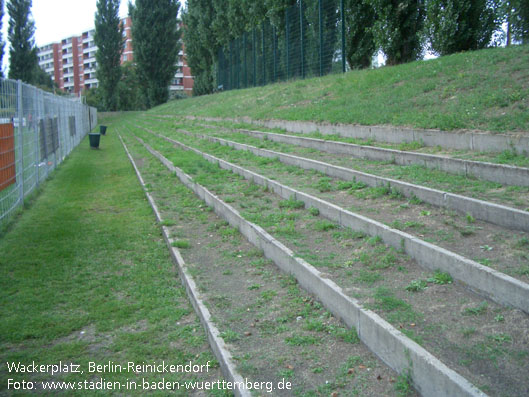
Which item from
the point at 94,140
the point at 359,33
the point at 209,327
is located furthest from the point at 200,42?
the point at 209,327


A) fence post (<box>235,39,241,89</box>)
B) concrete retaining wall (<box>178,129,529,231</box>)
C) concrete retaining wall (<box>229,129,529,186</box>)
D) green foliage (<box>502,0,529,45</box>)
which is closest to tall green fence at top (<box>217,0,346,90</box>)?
fence post (<box>235,39,241,89</box>)

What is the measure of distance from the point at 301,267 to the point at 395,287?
3.17ft

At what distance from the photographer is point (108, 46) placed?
5859 cm

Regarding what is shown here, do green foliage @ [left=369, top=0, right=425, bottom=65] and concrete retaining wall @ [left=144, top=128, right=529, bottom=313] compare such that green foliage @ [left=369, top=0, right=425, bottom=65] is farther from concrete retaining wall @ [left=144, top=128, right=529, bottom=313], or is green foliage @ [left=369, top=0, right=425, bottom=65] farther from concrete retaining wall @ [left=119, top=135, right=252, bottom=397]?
concrete retaining wall @ [left=119, top=135, right=252, bottom=397]

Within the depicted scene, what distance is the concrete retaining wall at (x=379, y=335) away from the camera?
8.79 ft

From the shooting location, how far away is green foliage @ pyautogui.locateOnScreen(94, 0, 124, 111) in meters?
58.5

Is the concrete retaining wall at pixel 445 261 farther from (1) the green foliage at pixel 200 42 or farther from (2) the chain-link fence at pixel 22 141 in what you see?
(1) the green foliage at pixel 200 42

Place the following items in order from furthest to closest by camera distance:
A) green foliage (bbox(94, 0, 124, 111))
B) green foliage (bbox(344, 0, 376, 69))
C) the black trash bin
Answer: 1. green foliage (bbox(94, 0, 124, 111))
2. the black trash bin
3. green foliage (bbox(344, 0, 376, 69))

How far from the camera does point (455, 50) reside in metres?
13.9

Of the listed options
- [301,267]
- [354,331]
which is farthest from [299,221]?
[354,331]

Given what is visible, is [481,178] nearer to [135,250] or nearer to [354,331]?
[354,331]

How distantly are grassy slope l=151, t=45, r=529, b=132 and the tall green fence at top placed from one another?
283cm

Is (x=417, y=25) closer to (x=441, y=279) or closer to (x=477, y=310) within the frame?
(x=441, y=279)

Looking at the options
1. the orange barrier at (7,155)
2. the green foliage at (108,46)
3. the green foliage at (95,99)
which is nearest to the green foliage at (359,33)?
the orange barrier at (7,155)
